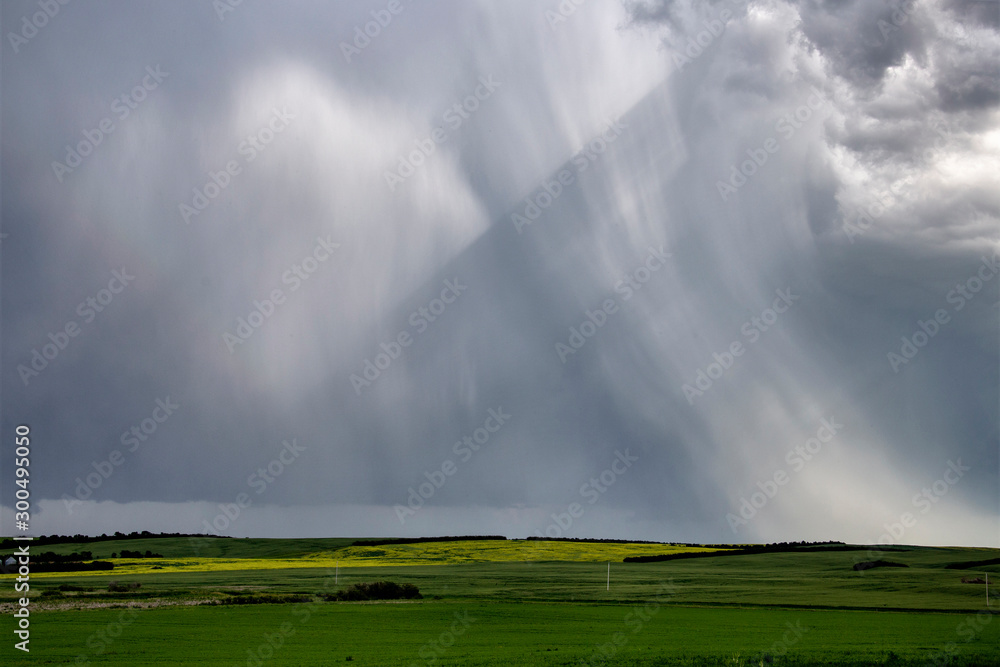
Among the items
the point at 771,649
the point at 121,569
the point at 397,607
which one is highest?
the point at 121,569

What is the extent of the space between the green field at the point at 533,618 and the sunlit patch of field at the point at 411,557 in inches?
314

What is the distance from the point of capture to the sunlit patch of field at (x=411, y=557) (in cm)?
10819

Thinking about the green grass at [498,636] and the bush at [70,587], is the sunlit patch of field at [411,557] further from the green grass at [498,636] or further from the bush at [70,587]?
the green grass at [498,636]

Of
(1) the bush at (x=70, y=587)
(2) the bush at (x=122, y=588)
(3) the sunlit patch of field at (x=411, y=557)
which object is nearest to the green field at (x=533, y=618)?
(1) the bush at (x=70, y=587)

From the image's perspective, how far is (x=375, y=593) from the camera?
66.6m

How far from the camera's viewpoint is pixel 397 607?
5866 cm

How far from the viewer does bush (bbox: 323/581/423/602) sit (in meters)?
65.3

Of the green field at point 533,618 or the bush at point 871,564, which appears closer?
the green field at point 533,618

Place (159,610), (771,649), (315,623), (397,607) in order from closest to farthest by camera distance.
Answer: (771,649), (315,623), (159,610), (397,607)

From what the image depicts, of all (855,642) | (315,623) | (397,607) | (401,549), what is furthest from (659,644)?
(401,549)

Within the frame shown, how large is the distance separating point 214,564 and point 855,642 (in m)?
95.1

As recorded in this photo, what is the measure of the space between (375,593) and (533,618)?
19.0 m

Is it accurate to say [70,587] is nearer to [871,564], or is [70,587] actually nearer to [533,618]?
[533,618]

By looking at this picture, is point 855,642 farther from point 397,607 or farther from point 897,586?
point 897,586
